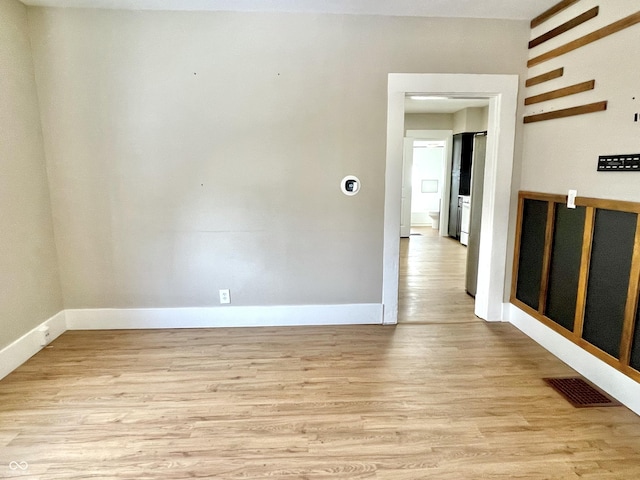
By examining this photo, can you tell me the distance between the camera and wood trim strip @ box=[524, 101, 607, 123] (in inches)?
94.6

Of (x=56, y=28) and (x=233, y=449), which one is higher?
(x=56, y=28)

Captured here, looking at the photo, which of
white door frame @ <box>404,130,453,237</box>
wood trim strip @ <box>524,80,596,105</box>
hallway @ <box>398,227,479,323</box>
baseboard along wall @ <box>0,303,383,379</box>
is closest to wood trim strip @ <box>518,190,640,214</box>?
wood trim strip @ <box>524,80,596,105</box>

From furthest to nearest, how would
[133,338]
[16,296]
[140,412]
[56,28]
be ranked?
[133,338]
[56,28]
[16,296]
[140,412]

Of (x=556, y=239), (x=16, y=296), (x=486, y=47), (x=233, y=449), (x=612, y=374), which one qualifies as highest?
(x=486, y=47)

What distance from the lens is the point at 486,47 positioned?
310cm

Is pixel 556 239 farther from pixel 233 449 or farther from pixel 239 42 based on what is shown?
pixel 239 42

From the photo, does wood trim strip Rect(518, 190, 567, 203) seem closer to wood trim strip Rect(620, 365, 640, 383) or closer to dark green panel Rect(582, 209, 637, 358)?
dark green panel Rect(582, 209, 637, 358)

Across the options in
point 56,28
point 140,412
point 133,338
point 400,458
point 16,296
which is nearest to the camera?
point 400,458

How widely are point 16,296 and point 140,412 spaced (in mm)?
1387

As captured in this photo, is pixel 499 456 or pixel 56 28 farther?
pixel 56 28

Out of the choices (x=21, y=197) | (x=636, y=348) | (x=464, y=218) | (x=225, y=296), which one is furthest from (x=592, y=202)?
(x=464, y=218)

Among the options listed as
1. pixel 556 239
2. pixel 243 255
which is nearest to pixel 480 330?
pixel 556 239

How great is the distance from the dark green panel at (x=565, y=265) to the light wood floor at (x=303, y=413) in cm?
35

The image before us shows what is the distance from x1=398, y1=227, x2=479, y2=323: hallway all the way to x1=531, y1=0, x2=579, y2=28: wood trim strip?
8.30 ft
